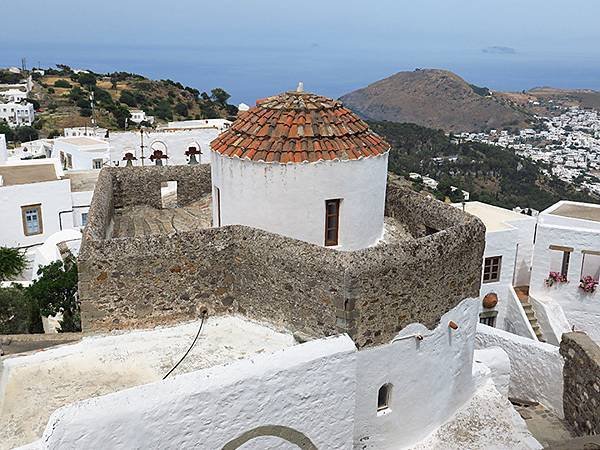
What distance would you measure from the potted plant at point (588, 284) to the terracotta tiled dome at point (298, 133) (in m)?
11.4

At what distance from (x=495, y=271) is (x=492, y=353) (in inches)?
293

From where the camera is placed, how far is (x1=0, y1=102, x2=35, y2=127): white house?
67500 millimetres

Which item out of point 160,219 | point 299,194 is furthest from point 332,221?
point 160,219

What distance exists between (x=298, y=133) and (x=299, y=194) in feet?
3.21

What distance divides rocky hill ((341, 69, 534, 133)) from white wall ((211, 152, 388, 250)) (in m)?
102

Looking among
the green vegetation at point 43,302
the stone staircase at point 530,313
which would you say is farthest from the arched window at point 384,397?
the stone staircase at point 530,313

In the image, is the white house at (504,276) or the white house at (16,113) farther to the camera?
the white house at (16,113)

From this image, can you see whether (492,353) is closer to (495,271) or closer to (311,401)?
(311,401)

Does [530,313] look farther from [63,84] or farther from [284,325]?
[63,84]

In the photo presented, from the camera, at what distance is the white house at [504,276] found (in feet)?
63.0

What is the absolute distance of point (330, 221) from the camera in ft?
33.9

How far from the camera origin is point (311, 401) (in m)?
8.23

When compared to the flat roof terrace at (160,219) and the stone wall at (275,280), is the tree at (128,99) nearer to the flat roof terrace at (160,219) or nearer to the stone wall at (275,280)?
the flat roof terrace at (160,219)

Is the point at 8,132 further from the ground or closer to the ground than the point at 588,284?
further from the ground
